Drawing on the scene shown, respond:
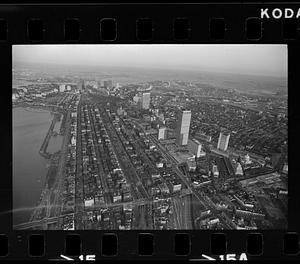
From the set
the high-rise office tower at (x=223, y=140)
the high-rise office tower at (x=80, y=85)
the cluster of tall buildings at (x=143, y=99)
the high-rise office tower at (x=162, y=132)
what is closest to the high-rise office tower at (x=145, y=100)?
the cluster of tall buildings at (x=143, y=99)

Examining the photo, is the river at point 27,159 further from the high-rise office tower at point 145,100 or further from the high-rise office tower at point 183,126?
the high-rise office tower at point 183,126

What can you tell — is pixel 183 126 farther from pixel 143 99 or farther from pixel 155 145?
pixel 143 99

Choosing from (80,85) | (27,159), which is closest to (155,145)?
(80,85)

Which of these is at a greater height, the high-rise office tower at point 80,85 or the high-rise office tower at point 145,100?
the high-rise office tower at point 80,85

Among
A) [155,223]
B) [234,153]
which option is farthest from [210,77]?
[155,223]

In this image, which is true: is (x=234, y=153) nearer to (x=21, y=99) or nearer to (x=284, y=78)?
(x=284, y=78)

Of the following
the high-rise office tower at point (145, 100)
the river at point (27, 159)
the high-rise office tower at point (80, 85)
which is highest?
the high-rise office tower at point (80, 85)

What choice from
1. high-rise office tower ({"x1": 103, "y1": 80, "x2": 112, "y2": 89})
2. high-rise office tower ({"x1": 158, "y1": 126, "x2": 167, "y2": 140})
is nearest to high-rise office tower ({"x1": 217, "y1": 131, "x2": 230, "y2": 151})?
high-rise office tower ({"x1": 158, "y1": 126, "x2": 167, "y2": 140})

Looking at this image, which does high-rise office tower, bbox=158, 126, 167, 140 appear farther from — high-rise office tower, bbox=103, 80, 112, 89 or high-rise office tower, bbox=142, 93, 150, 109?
high-rise office tower, bbox=103, 80, 112, 89
